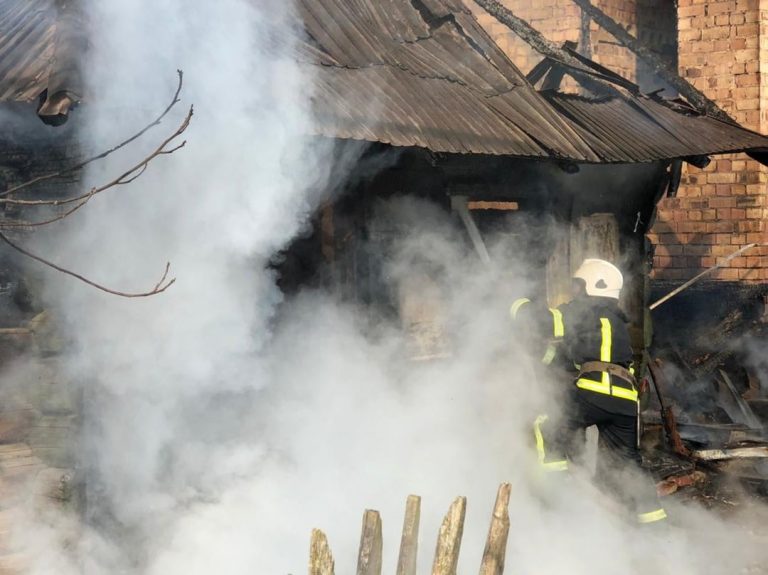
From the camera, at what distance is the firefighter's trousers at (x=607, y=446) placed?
7082mm

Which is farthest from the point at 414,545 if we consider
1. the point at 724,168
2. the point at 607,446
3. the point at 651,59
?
the point at 724,168

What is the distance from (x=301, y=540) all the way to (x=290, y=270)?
1988 mm

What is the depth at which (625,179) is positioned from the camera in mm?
9688

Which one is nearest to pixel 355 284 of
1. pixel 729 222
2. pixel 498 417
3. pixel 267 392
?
pixel 267 392

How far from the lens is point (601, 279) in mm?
7301

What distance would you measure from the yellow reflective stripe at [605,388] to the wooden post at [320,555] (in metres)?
3.27

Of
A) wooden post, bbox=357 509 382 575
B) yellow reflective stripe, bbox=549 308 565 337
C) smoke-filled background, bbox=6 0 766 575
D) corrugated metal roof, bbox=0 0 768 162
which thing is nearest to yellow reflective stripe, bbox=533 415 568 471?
smoke-filled background, bbox=6 0 766 575

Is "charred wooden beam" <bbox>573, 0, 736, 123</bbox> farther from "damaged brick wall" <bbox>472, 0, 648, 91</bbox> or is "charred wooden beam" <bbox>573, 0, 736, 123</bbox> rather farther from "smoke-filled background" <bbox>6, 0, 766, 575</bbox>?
→ "smoke-filled background" <bbox>6, 0, 766, 575</bbox>

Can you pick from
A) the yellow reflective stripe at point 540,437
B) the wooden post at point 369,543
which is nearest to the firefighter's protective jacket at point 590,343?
the yellow reflective stripe at point 540,437

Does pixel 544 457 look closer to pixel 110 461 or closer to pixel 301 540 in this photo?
pixel 301 540

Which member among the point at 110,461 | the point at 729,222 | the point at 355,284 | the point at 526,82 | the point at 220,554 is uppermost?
the point at 526,82

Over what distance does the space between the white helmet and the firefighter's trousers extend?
2.61 ft

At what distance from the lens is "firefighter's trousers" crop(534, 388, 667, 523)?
7.08m

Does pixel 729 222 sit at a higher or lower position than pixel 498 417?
higher
